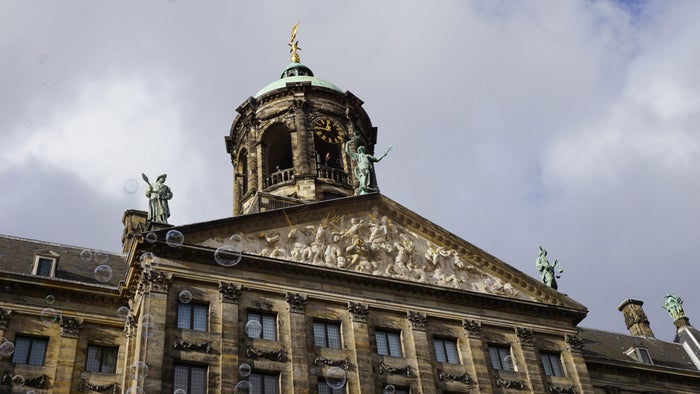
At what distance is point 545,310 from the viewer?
34688mm

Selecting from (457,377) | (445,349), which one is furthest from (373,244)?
(457,377)

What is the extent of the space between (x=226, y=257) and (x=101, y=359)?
590 cm

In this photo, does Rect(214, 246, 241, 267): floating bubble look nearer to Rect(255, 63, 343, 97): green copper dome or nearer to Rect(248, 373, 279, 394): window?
Rect(248, 373, 279, 394): window

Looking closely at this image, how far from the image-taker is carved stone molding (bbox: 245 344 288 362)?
27298mm

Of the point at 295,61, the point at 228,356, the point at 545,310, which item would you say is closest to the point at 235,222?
the point at 228,356

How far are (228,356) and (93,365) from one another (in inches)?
209

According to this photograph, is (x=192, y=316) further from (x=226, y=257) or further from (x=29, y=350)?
(x=29, y=350)

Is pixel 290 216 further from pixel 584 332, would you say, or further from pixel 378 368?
pixel 584 332

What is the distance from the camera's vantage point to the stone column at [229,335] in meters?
26.2

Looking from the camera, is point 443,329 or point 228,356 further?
point 443,329

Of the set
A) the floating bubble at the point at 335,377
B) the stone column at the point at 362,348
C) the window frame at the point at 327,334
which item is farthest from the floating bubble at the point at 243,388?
the stone column at the point at 362,348

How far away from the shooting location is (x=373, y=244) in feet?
107

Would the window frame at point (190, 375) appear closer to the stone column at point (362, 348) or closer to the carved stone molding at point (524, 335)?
the stone column at point (362, 348)

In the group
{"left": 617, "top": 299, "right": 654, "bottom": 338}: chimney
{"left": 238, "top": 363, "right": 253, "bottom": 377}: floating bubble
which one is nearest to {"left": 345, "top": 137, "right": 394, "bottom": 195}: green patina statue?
{"left": 238, "top": 363, "right": 253, "bottom": 377}: floating bubble
